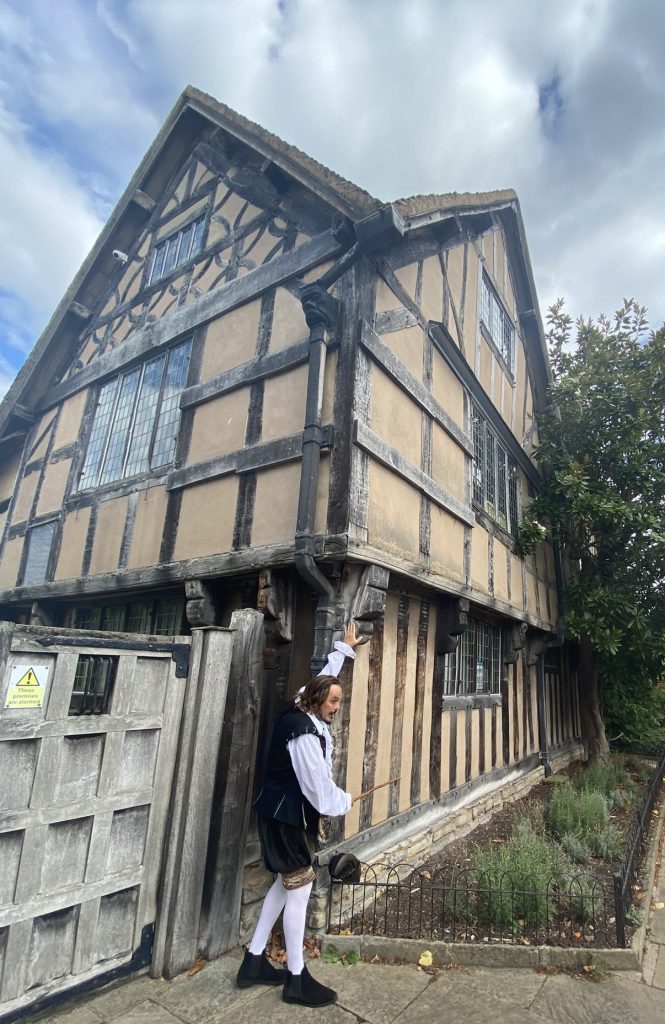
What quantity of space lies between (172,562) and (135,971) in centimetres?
357

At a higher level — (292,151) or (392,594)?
(292,151)

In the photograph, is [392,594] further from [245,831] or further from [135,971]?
[135,971]

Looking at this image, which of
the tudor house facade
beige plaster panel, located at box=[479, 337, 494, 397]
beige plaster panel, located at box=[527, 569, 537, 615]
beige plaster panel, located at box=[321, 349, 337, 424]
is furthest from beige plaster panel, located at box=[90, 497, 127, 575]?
beige plaster panel, located at box=[527, 569, 537, 615]

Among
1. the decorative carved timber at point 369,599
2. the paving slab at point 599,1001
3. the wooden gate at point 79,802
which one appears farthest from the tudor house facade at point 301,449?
the paving slab at point 599,1001

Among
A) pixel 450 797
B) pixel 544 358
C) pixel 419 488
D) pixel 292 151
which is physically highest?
pixel 544 358

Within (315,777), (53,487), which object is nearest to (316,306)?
(315,777)

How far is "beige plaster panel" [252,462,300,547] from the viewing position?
5062mm

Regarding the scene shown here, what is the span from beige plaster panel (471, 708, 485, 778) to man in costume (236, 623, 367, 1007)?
4.52 meters

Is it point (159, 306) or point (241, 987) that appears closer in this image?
point (241, 987)

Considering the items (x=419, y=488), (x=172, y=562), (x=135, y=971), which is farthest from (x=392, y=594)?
(x=135, y=971)

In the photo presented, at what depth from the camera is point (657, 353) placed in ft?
33.7

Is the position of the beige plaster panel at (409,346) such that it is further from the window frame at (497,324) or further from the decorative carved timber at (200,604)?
the decorative carved timber at (200,604)

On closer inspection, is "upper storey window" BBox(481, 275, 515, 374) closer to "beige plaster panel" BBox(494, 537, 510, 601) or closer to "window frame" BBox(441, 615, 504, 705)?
"beige plaster panel" BBox(494, 537, 510, 601)

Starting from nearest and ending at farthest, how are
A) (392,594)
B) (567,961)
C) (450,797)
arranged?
(567,961), (392,594), (450,797)
